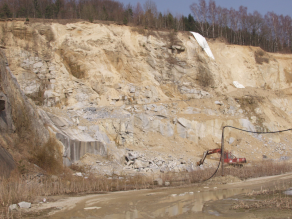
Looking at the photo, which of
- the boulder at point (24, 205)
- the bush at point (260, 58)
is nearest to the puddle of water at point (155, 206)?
the boulder at point (24, 205)

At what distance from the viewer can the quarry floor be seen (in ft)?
31.1

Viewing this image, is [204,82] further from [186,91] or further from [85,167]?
[85,167]

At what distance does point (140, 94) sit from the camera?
2825cm

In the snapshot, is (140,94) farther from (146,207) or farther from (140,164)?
(146,207)

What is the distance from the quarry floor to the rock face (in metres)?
6.17

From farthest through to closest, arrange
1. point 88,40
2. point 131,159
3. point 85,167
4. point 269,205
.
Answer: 1. point 88,40
2. point 131,159
3. point 85,167
4. point 269,205

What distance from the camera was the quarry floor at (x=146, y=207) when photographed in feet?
31.1

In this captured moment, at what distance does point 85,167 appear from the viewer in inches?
738

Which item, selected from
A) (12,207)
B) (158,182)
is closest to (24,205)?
(12,207)

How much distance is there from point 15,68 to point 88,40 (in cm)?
785

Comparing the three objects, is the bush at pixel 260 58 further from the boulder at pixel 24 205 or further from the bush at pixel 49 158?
the boulder at pixel 24 205

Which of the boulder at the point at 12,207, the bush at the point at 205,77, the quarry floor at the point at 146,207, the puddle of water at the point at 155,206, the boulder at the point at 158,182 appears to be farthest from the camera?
the bush at the point at 205,77

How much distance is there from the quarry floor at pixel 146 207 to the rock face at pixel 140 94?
617cm

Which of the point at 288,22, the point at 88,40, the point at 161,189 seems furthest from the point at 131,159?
the point at 288,22
